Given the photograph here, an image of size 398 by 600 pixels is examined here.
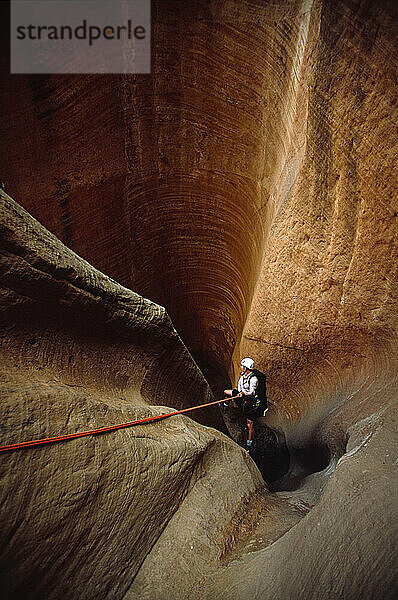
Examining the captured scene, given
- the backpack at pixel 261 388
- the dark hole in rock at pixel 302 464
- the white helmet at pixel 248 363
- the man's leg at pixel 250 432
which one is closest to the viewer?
the dark hole in rock at pixel 302 464

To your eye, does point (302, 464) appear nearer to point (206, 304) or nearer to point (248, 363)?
point (248, 363)

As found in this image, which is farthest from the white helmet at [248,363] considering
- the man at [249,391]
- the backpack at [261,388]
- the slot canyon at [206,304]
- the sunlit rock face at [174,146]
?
the sunlit rock face at [174,146]

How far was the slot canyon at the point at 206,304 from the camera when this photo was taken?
1363 mm

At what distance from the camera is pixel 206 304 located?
17.4 feet

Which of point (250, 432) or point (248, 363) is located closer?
point (248, 363)

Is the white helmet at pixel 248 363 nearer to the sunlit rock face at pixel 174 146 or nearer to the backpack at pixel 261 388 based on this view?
the backpack at pixel 261 388

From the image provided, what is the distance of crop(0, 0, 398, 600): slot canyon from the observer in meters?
1.36

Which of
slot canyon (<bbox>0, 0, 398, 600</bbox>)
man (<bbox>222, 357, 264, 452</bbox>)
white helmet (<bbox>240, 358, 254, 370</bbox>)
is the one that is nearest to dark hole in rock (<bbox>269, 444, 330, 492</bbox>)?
slot canyon (<bbox>0, 0, 398, 600</bbox>)

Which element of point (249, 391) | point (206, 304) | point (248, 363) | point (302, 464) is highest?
point (206, 304)

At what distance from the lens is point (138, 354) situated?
2.36 metres

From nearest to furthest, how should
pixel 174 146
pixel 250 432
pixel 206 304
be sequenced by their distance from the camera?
1. pixel 250 432
2. pixel 174 146
3. pixel 206 304

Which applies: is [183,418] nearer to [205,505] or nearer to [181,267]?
[205,505]

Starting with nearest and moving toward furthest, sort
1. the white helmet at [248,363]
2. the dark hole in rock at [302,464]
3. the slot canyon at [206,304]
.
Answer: the slot canyon at [206,304] < the dark hole in rock at [302,464] < the white helmet at [248,363]

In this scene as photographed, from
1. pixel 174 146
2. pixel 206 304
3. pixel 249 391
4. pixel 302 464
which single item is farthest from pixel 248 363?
pixel 174 146
